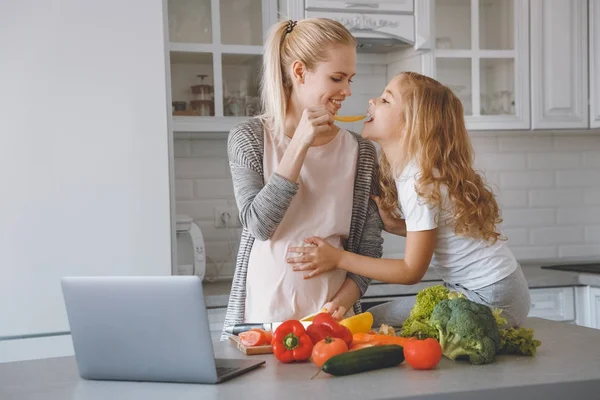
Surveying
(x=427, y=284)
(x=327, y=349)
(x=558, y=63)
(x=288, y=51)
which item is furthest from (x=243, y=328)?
(x=558, y=63)

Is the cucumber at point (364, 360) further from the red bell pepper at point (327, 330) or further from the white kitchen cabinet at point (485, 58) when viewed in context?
the white kitchen cabinet at point (485, 58)

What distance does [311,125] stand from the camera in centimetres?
207

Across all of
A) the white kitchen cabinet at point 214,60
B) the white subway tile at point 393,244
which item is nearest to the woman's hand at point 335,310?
the white kitchen cabinet at point 214,60

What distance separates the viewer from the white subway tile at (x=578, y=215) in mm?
4348

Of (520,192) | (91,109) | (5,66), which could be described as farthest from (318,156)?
(520,192)

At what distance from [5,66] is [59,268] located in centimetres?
70

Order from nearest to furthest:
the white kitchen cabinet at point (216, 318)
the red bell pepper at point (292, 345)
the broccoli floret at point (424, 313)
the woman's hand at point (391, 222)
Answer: the red bell pepper at point (292, 345) < the broccoli floret at point (424, 313) < the woman's hand at point (391, 222) < the white kitchen cabinet at point (216, 318)

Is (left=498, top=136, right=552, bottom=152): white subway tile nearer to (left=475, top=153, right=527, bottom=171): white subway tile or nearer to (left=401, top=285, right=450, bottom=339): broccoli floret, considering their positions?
(left=475, top=153, right=527, bottom=171): white subway tile

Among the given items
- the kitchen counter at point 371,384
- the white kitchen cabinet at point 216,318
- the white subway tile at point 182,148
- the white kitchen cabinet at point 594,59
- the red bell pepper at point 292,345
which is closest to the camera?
the kitchen counter at point 371,384

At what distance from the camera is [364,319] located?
1845mm

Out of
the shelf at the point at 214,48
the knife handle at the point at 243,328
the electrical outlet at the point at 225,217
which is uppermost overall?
the shelf at the point at 214,48

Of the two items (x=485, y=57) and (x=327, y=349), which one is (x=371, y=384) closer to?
(x=327, y=349)

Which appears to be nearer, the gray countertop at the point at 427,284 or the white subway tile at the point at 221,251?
the gray countertop at the point at 427,284

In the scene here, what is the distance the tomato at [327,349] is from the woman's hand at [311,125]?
60 centimetres
